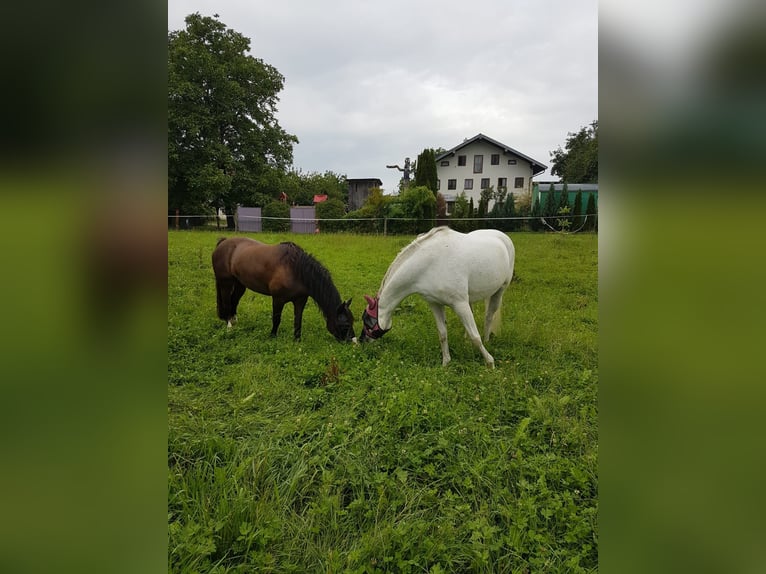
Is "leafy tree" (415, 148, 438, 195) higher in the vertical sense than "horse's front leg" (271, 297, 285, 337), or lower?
higher

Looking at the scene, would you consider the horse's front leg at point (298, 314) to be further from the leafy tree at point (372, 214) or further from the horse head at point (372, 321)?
the leafy tree at point (372, 214)

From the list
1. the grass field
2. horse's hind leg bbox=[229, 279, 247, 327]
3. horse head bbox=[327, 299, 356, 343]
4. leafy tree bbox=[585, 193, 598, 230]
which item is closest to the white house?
leafy tree bbox=[585, 193, 598, 230]

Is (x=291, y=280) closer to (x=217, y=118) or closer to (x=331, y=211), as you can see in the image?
(x=217, y=118)

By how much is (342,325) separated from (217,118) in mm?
3868

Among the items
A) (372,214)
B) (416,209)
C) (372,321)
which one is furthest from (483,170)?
(372,321)

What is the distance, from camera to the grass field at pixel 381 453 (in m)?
1.83

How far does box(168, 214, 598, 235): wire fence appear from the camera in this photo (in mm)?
10234

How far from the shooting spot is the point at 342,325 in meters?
4.88

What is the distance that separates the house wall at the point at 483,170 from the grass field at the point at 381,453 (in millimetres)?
27995

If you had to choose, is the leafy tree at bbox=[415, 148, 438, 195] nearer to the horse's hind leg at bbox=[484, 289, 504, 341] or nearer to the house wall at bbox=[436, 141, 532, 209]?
the house wall at bbox=[436, 141, 532, 209]

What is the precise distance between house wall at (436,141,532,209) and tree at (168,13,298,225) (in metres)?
25.3

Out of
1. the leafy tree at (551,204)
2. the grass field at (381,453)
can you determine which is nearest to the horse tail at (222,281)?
the grass field at (381,453)

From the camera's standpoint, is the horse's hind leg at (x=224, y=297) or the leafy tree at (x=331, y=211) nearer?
the horse's hind leg at (x=224, y=297)
